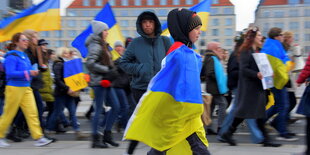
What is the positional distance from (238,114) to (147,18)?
71.8 inches

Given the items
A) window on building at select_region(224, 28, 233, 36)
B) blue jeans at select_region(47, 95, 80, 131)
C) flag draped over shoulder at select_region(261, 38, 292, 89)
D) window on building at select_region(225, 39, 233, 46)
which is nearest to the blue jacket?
blue jeans at select_region(47, 95, 80, 131)

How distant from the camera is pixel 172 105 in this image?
3477mm

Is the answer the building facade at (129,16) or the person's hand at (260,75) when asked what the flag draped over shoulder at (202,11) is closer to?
the person's hand at (260,75)

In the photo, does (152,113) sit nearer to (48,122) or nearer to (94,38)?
(94,38)

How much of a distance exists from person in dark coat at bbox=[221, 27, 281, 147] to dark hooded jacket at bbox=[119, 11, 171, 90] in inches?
51.5

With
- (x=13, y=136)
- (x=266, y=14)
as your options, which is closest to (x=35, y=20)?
(x=13, y=136)

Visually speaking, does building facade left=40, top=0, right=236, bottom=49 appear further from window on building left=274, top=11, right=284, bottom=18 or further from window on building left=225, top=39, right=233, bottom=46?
window on building left=274, top=11, right=284, bottom=18

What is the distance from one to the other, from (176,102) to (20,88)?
323 centimetres

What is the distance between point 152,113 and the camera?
354 cm

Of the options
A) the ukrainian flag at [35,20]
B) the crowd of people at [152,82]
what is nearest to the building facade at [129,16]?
the ukrainian flag at [35,20]

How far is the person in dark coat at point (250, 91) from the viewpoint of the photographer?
579cm

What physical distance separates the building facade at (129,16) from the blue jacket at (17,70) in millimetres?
99186

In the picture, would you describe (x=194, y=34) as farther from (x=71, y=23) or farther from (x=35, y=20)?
(x=71, y=23)

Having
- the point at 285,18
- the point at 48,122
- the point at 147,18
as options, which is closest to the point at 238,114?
the point at 147,18
